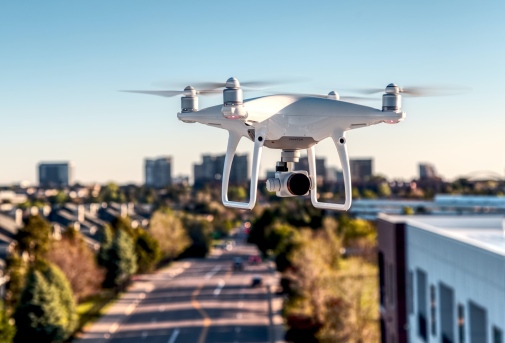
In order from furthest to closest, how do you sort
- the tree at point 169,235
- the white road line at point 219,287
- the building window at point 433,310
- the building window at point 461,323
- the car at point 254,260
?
1. the car at point 254,260
2. the tree at point 169,235
3. the white road line at point 219,287
4. the building window at point 433,310
5. the building window at point 461,323

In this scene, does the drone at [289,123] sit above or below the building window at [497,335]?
above

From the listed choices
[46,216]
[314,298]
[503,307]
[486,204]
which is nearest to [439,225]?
[314,298]

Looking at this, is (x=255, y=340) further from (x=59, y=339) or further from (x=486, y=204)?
(x=486, y=204)

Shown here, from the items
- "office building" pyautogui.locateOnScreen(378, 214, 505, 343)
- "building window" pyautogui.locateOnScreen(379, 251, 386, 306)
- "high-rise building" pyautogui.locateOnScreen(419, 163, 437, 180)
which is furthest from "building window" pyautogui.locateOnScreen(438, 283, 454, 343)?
"high-rise building" pyautogui.locateOnScreen(419, 163, 437, 180)

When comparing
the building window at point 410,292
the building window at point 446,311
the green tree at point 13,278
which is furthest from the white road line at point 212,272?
the building window at point 446,311

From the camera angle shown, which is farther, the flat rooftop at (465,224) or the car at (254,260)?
the car at (254,260)

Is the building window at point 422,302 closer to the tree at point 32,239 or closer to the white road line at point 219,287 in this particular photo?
the white road line at point 219,287

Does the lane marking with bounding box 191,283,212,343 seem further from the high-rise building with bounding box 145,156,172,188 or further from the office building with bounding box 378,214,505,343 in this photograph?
the high-rise building with bounding box 145,156,172,188
